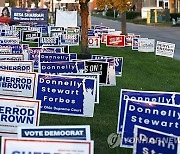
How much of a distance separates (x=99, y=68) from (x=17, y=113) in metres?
5.23

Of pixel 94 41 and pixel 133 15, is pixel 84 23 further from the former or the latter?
pixel 133 15

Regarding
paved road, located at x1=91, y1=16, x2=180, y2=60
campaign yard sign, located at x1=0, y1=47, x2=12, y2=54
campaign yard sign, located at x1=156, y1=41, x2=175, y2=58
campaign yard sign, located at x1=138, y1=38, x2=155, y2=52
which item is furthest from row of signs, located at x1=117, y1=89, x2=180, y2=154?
campaign yard sign, located at x1=138, y1=38, x2=155, y2=52

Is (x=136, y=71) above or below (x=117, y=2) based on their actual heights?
below

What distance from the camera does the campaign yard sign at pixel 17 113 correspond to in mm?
8422

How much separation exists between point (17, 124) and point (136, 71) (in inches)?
490

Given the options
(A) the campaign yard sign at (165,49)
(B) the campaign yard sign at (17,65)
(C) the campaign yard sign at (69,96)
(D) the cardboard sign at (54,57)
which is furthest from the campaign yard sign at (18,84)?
(A) the campaign yard sign at (165,49)

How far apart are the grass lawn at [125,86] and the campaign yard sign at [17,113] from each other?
1.15 meters

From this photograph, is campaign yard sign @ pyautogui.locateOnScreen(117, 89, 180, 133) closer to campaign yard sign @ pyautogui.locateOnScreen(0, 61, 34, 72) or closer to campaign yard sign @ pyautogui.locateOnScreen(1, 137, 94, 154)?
campaign yard sign @ pyautogui.locateOnScreen(1, 137, 94, 154)

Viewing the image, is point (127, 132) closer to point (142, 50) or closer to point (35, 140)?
point (35, 140)

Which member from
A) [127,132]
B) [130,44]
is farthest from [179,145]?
[130,44]

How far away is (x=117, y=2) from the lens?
26.2 meters

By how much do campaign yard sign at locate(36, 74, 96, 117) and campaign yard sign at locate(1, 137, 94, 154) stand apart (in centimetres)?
462

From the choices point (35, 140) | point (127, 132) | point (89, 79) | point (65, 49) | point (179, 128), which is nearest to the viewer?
point (35, 140)

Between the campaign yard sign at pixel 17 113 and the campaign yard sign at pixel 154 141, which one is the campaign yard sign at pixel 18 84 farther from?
the campaign yard sign at pixel 154 141
